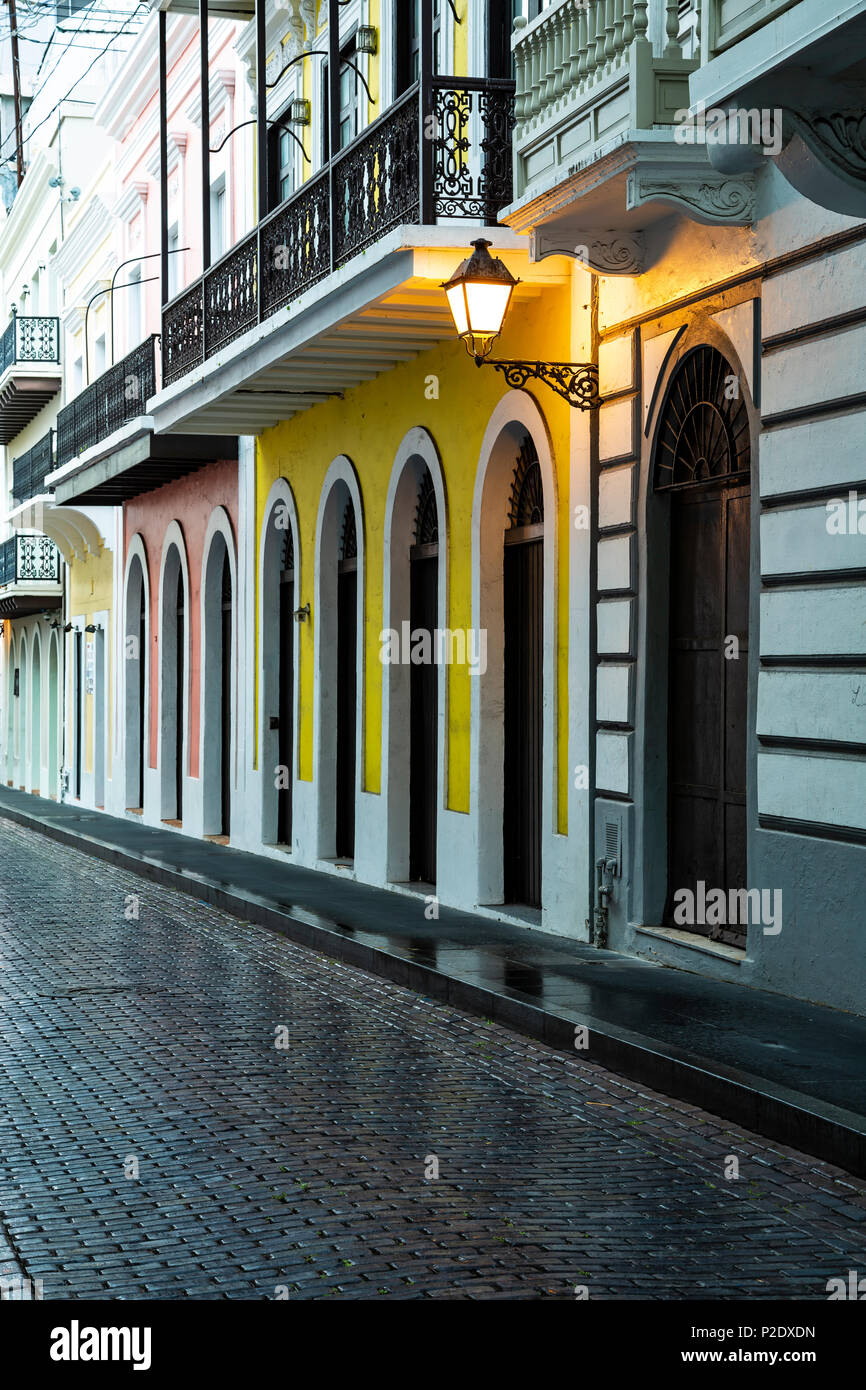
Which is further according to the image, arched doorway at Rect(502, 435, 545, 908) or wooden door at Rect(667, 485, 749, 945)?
arched doorway at Rect(502, 435, 545, 908)

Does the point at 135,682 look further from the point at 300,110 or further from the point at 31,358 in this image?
the point at 300,110

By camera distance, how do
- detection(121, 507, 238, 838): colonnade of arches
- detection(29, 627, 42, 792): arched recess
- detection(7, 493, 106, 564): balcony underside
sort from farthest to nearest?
detection(29, 627, 42, 792): arched recess, detection(7, 493, 106, 564): balcony underside, detection(121, 507, 238, 838): colonnade of arches

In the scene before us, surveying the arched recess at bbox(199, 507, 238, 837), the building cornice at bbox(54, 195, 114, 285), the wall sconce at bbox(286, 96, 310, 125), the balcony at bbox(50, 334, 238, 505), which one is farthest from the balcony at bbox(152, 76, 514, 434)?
the building cornice at bbox(54, 195, 114, 285)

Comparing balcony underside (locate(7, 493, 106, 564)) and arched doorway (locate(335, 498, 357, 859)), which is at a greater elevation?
balcony underside (locate(7, 493, 106, 564))

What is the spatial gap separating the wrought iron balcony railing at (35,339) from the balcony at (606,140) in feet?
78.9

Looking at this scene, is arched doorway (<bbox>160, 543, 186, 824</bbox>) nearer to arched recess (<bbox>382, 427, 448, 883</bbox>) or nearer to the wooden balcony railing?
arched recess (<bbox>382, 427, 448, 883</bbox>)

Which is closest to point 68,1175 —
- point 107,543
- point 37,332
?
point 107,543

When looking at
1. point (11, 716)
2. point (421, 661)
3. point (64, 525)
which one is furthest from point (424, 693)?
point (11, 716)

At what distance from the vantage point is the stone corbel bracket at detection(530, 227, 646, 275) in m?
10.8

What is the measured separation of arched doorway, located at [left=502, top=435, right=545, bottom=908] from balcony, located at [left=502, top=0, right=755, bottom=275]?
2.41 meters

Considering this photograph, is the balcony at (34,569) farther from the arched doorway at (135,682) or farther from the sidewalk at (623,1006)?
the sidewalk at (623,1006)

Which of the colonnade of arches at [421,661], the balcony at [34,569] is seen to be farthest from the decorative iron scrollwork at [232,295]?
the balcony at [34,569]
